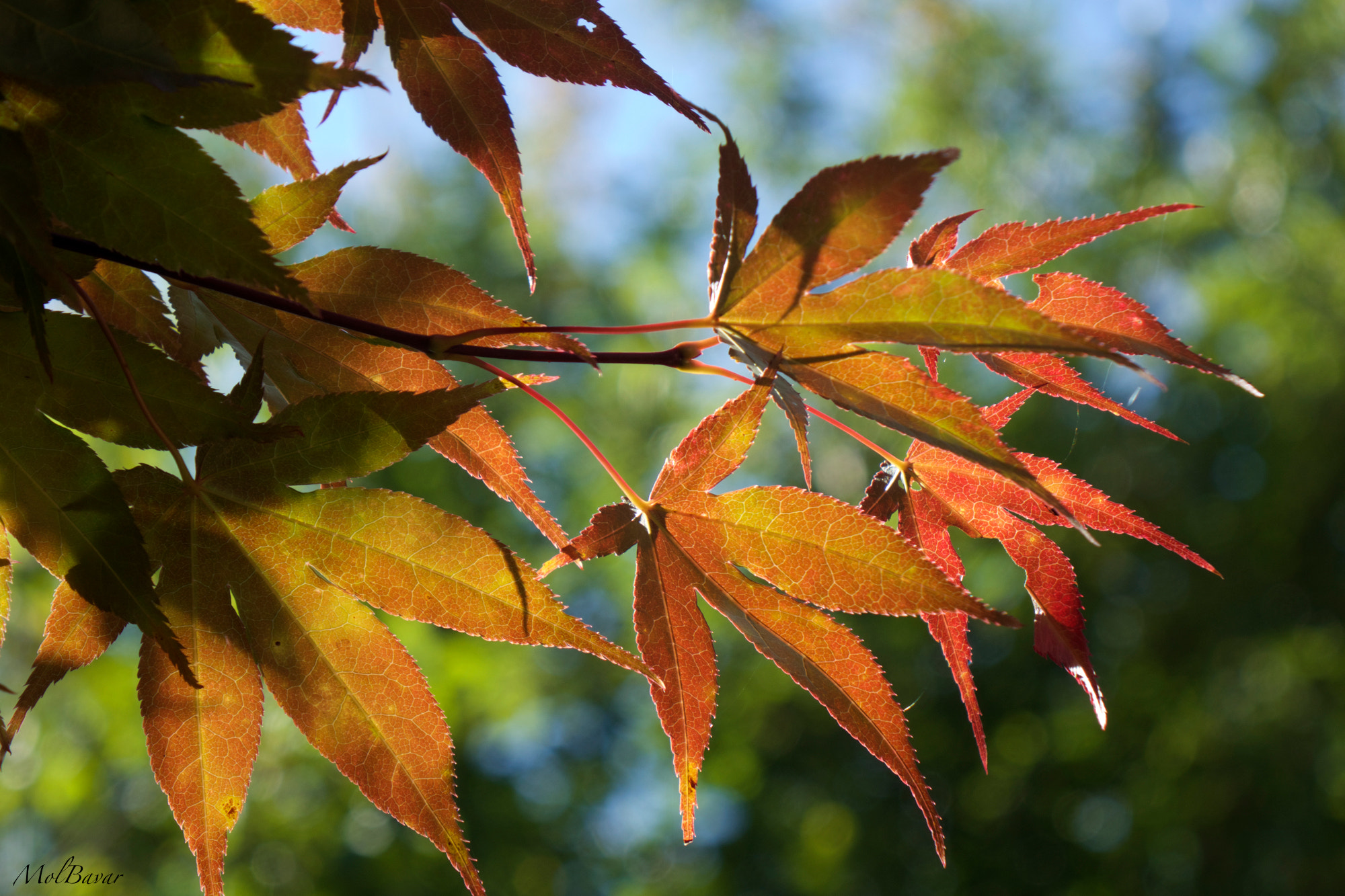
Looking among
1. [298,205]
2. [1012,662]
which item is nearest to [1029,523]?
[298,205]

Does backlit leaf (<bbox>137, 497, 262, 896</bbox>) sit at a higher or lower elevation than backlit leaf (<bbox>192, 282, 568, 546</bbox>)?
lower

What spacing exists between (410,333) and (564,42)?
197 millimetres

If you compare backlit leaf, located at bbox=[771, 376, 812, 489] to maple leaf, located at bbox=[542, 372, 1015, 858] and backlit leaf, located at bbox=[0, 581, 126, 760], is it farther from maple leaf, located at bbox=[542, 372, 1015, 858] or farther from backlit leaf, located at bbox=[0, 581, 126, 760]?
backlit leaf, located at bbox=[0, 581, 126, 760]

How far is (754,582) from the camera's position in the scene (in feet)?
1.83

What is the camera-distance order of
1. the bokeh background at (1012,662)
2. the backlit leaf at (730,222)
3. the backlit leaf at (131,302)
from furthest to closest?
1. the bokeh background at (1012,662)
2. the backlit leaf at (131,302)
3. the backlit leaf at (730,222)

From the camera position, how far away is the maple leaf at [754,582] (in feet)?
1.62

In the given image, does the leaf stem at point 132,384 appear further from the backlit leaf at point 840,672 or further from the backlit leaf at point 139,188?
the backlit leaf at point 840,672

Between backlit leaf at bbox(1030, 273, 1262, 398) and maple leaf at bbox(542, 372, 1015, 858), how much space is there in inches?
6.9

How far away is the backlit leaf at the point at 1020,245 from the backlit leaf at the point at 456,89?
28 centimetres

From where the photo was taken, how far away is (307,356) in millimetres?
565

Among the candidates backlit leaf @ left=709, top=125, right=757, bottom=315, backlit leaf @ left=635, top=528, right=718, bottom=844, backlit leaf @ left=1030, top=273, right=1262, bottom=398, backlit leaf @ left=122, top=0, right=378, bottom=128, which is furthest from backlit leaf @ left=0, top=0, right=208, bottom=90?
backlit leaf @ left=1030, top=273, right=1262, bottom=398

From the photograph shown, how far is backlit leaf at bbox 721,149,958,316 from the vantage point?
1.39 ft

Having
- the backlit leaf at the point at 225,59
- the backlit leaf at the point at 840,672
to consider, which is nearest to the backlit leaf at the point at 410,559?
the backlit leaf at the point at 840,672

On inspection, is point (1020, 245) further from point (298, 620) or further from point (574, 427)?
point (298, 620)
